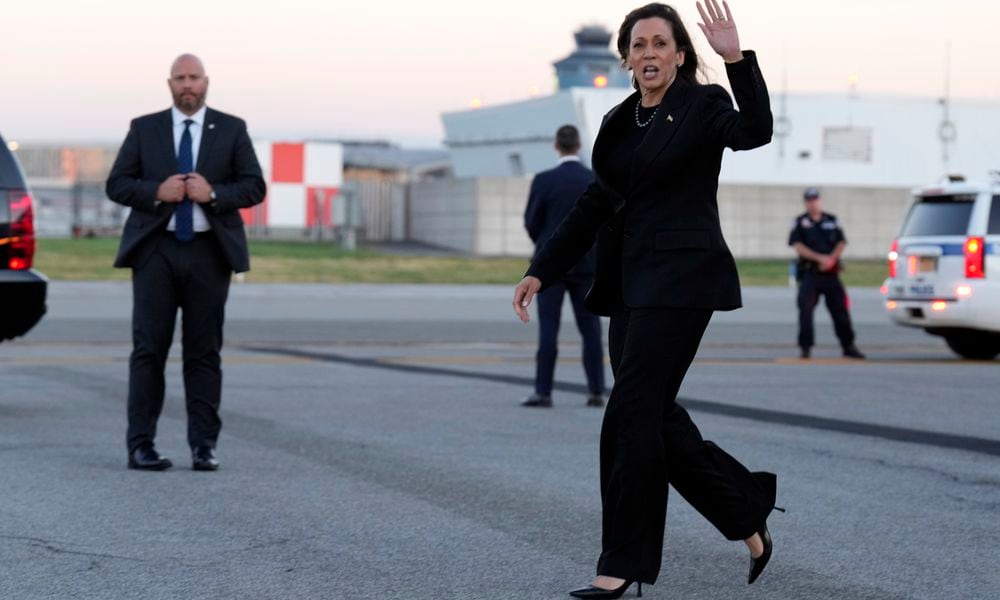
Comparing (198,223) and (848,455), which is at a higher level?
(198,223)

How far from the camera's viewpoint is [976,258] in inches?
655

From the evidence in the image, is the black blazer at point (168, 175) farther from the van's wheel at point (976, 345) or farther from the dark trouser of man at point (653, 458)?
the van's wheel at point (976, 345)

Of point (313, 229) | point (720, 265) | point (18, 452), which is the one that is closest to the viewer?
point (720, 265)

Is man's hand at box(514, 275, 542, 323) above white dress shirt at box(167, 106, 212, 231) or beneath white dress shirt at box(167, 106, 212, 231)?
beneath

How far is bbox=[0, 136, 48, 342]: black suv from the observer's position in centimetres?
1027

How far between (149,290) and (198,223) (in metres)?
0.39

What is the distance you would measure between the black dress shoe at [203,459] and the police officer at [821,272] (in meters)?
9.91

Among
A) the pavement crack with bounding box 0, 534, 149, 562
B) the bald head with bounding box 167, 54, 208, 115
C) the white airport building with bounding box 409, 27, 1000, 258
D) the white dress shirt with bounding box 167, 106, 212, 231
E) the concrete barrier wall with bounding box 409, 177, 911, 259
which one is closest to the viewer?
the pavement crack with bounding box 0, 534, 149, 562

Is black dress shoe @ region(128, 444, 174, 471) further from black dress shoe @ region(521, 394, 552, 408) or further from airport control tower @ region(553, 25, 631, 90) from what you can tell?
airport control tower @ region(553, 25, 631, 90)

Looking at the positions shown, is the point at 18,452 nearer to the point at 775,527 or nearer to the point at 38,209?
the point at 775,527

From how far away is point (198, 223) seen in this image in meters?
8.35

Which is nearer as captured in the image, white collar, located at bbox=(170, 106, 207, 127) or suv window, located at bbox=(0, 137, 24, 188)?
white collar, located at bbox=(170, 106, 207, 127)

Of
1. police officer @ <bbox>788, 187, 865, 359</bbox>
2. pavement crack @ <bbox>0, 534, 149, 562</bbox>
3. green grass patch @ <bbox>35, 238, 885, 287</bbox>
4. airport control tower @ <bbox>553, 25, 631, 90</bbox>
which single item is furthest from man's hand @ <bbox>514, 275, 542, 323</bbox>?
airport control tower @ <bbox>553, 25, 631, 90</bbox>

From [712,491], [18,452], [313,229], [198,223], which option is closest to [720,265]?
[712,491]
